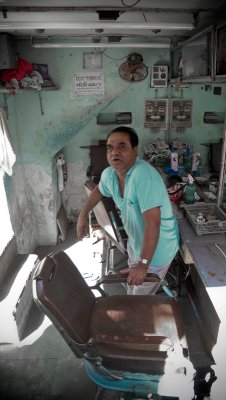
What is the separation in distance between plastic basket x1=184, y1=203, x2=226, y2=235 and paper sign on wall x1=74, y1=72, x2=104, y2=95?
250 centimetres

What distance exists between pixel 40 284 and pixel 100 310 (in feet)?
2.22

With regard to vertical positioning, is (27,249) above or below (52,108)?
below

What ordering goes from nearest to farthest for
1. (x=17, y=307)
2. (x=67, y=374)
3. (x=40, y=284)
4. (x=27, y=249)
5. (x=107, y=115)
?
(x=40, y=284)
(x=67, y=374)
(x=17, y=307)
(x=27, y=249)
(x=107, y=115)

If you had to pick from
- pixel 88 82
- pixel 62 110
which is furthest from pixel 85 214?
pixel 88 82

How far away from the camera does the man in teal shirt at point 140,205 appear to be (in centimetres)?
200

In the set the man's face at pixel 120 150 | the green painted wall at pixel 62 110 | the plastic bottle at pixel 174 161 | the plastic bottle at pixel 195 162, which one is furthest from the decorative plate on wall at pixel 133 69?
the man's face at pixel 120 150

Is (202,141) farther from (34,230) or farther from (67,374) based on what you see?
(67,374)

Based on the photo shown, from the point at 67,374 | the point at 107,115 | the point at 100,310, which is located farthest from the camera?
the point at 107,115

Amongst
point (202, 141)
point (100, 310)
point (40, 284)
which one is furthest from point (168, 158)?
point (40, 284)

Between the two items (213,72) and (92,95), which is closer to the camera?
(213,72)

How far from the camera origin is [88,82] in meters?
4.37

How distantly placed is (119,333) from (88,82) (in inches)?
145

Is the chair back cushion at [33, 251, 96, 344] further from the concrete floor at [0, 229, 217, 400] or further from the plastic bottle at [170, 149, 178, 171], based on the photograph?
the plastic bottle at [170, 149, 178, 171]

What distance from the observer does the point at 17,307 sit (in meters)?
2.69
